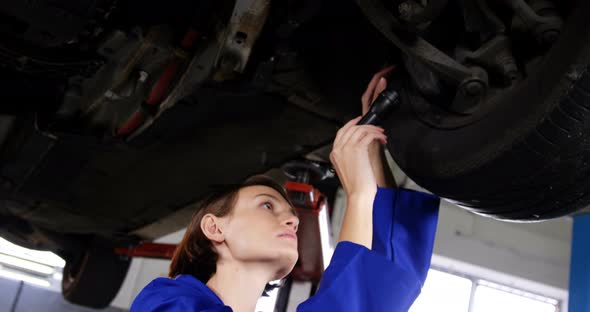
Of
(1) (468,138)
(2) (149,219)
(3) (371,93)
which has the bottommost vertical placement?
(2) (149,219)

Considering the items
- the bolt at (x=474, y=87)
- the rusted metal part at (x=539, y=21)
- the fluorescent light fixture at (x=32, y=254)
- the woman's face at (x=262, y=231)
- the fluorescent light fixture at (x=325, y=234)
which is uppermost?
the rusted metal part at (x=539, y=21)

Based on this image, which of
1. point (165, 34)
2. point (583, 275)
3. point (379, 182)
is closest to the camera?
point (379, 182)

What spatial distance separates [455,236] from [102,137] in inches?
139

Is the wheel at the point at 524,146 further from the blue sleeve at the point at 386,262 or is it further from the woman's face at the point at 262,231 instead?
the woman's face at the point at 262,231

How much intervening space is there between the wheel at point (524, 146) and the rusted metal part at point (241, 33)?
1.10 feet

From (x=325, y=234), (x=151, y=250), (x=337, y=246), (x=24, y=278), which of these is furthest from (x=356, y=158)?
(x=24, y=278)

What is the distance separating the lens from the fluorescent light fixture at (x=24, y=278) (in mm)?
3652

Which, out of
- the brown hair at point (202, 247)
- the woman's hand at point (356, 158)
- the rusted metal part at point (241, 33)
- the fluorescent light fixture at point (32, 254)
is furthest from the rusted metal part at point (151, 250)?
the woman's hand at point (356, 158)

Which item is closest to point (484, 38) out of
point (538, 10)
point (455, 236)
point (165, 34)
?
point (538, 10)

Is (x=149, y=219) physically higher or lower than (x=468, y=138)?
lower

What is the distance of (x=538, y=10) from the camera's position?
891 mm

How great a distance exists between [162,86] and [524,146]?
3.06 ft

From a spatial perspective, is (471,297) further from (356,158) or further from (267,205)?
(356,158)

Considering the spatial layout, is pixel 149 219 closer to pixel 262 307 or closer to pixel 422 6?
pixel 262 307
